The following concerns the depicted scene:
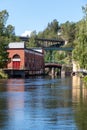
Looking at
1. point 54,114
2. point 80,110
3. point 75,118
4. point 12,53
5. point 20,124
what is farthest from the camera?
point 12,53

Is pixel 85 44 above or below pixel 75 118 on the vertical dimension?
above

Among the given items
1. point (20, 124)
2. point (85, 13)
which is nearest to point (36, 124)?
point (20, 124)

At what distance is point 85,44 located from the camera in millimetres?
88375

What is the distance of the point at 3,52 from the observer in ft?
458

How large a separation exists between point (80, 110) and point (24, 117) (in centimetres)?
605

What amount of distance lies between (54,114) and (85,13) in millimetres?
52119

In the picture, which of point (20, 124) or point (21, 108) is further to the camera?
point (21, 108)

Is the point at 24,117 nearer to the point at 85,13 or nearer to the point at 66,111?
the point at 66,111

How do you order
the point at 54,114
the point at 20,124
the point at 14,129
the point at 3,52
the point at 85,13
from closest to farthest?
the point at 14,129
the point at 20,124
the point at 54,114
the point at 85,13
the point at 3,52

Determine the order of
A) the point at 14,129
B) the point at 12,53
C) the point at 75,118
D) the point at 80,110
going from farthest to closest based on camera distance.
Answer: the point at 12,53 → the point at 80,110 → the point at 75,118 → the point at 14,129

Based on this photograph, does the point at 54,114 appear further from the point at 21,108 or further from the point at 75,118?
the point at 21,108

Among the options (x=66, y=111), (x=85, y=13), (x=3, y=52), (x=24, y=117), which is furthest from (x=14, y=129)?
(x=3, y=52)

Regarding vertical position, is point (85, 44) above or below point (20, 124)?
above

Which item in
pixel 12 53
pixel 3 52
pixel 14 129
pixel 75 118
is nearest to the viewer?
pixel 14 129
